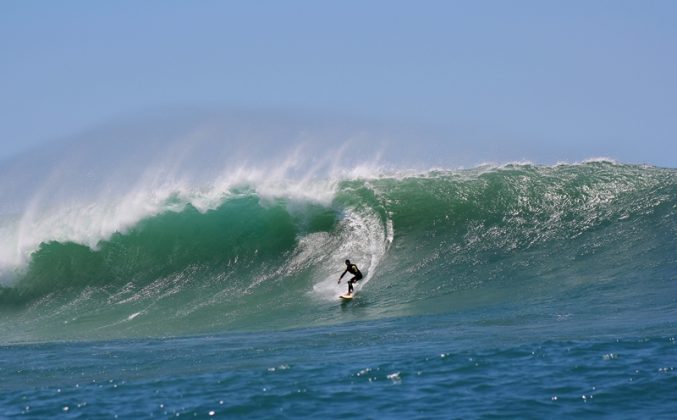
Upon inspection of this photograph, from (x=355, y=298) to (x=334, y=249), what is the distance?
11.4ft

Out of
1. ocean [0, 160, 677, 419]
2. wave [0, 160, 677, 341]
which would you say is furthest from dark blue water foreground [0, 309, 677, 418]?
wave [0, 160, 677, 341]

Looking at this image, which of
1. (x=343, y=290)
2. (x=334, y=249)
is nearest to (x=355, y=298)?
(x=343, y=290)

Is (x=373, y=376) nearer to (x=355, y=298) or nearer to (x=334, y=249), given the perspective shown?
(x=355, y=298)

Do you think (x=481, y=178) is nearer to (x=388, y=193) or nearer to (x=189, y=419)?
(x=388, y=193)

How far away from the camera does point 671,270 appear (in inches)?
631

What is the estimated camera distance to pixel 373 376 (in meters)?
9.37

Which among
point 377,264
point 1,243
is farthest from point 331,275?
point 1,243

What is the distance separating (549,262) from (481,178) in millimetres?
5608

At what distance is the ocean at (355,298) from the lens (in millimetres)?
8836

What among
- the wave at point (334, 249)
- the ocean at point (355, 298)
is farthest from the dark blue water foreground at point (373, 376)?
the wave at point (334, 249)

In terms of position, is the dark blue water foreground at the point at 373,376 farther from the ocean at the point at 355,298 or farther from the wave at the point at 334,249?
the wave at the point at 334,249

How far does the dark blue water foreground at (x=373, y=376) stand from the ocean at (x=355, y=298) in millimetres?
39

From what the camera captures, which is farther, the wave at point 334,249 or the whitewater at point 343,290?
the wave at point 334,249

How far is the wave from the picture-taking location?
16.2 metres
